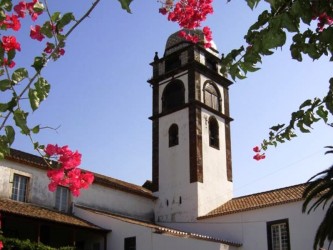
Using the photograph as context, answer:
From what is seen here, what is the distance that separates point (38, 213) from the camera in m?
21.3

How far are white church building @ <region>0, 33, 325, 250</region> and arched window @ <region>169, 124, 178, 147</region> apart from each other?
0.06 metres

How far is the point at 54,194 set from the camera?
78.8 feet

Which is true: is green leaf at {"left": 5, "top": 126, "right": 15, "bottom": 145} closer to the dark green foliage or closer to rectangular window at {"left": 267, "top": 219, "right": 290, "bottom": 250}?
the dark green foliage

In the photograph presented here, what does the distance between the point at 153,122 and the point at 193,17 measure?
2456cm

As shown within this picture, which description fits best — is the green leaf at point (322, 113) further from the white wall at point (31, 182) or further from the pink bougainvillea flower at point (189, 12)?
the white wall at point (31, 182)

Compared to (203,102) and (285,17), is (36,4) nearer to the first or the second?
(285,17)

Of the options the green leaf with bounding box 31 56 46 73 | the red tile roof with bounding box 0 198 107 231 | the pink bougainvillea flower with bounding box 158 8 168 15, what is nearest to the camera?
the green leaf with bounding box 31 56 46 73

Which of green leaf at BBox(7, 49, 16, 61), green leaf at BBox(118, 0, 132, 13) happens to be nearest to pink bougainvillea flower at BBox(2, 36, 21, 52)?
green leaf at BBox(7, 49, 16, 61)

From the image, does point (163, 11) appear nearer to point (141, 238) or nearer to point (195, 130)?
point (141, 238)

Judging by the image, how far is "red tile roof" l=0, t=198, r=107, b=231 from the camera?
794 inches

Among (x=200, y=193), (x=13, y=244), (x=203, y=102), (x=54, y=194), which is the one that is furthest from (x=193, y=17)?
(x=203, y=102)

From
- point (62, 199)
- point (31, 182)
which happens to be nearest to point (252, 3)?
point (31, 182)

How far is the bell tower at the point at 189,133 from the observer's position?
2714 cm

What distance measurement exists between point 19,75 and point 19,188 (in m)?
19.8
